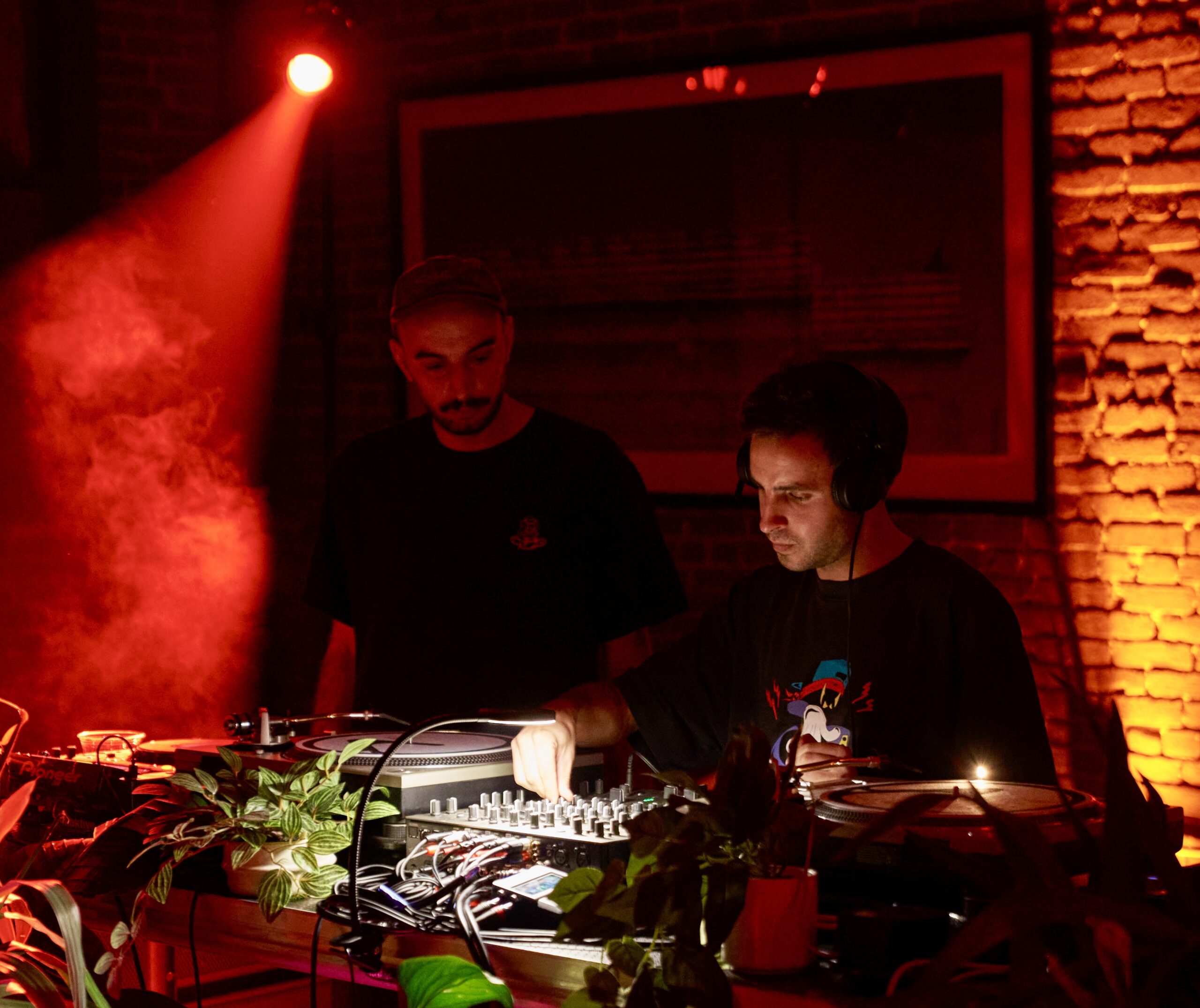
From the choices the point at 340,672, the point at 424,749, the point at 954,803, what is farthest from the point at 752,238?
the point at 954,803

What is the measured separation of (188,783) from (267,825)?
0.12 metres

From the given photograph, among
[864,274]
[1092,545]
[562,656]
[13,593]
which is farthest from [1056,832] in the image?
[13,593]

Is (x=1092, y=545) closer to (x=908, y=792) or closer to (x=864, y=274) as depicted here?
(x=864, y=274)

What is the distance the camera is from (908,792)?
1677 millimetres

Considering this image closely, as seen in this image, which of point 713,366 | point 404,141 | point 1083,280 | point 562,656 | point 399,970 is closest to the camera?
point 399,970

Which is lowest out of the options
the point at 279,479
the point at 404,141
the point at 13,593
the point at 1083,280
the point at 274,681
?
the point at 274,681

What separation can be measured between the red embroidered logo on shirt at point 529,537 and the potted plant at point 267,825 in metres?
1.01

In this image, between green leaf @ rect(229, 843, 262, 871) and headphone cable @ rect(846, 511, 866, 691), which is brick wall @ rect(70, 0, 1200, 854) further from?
green leaf @ rect(229, 843, 262, 871)

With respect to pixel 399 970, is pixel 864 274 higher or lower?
higher

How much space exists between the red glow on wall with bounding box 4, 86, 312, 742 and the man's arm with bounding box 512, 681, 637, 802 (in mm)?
2436

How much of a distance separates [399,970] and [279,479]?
11.6 ft

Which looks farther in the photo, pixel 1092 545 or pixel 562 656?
pixel 1092 545

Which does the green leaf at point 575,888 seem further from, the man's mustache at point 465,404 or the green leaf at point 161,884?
the man's mustache at point 465,404

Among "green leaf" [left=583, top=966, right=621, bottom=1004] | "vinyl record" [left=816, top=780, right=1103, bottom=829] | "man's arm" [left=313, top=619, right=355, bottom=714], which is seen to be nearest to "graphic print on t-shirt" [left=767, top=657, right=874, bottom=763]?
"vinyl record" [left=816, top=780, right=1103, bottom=829]
